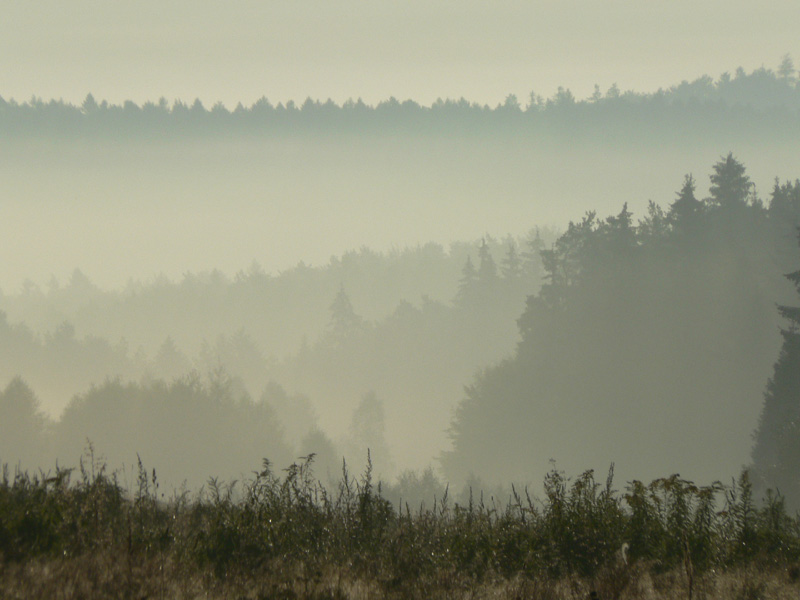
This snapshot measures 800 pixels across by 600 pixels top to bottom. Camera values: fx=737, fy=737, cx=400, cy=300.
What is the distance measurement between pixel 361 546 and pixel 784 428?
37.1m

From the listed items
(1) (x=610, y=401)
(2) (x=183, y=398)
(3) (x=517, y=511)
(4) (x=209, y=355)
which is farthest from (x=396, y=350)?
(3) (x=517, y=511)

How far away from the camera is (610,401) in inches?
2761

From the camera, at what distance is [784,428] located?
37125mm

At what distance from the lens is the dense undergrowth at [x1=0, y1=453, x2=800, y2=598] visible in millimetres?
4868

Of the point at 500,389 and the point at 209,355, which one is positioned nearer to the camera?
the point at 500,389

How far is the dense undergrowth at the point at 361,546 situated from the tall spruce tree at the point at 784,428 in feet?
104

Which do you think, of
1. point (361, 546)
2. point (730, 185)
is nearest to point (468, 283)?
point (730, 185)

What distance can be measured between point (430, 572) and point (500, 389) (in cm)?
7254

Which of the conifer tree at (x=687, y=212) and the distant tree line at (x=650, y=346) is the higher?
the conifer tree at (x=687, y=212)

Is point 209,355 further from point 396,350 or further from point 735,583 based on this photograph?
point 735,583

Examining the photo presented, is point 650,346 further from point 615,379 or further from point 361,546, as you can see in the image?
point 361,546

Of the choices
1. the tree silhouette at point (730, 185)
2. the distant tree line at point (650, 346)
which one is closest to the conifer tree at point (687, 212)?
the distant tree line at point (650, 346)

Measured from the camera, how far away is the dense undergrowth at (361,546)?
4868mm

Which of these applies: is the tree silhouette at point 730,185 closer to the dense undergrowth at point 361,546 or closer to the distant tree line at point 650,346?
the distant tree line at point 650,346
